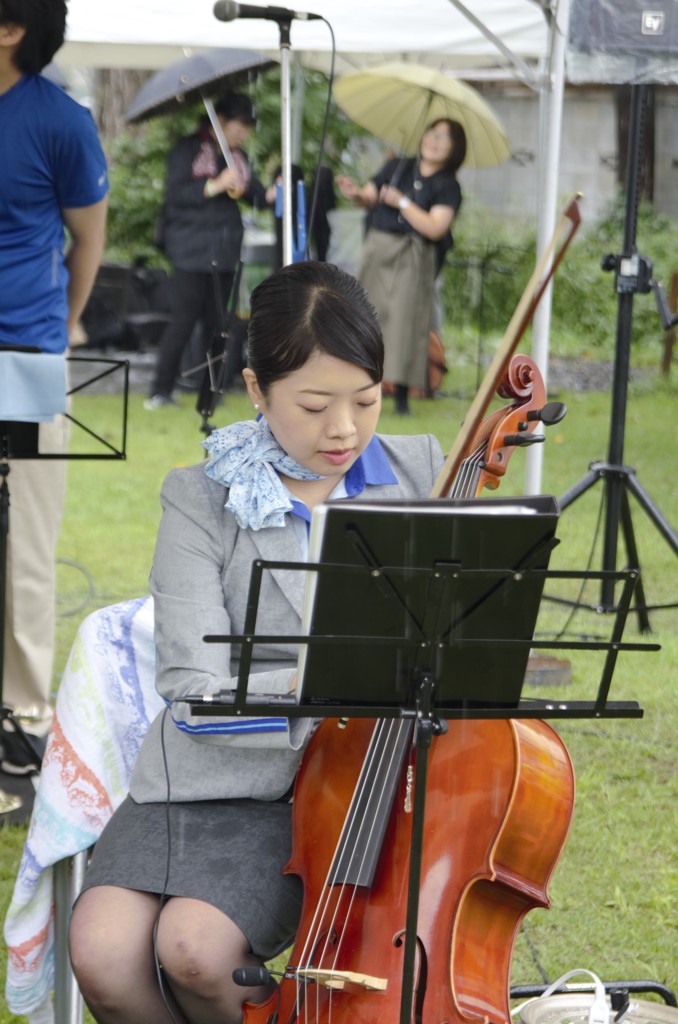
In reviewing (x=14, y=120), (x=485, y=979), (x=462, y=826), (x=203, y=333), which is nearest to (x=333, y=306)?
(x=462, y=826)

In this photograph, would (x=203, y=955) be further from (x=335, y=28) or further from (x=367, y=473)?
(x=335, y=28)

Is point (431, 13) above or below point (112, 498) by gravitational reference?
above

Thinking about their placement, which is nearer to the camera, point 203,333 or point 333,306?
point 333,306

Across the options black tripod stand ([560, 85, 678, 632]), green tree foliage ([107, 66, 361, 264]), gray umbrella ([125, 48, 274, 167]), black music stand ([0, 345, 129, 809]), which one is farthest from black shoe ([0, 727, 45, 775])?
green tree foliage ([107, 66, 361, 264])

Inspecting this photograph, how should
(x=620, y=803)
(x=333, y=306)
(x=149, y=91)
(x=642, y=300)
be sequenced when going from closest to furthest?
(x=333, y=306) < (x=620, y=803) < (x=149, y=91) < (x=642, y=300)

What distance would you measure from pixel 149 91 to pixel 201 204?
3.12 feet

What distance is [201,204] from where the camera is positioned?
790 centimetres

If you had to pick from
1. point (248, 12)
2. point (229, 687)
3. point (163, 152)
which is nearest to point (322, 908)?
point (229, 687)

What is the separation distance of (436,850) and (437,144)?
6.29m

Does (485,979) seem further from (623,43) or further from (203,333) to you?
(203,333)

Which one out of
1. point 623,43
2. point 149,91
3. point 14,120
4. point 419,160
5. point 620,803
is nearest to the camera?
point 14,120

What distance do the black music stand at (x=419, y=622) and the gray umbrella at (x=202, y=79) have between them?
20.7ft

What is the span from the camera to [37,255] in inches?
128

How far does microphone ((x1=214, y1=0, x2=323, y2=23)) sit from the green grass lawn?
200 centimetres
